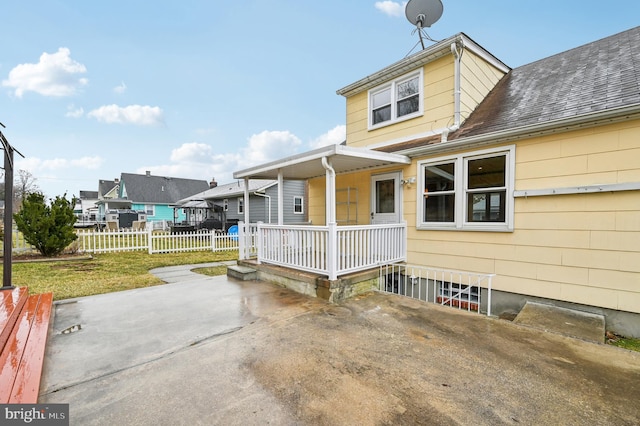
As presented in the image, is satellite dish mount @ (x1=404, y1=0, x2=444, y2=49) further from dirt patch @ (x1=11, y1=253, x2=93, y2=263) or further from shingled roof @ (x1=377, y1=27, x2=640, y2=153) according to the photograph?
dirt patch @ (x1=11, y1=253, x2=93, y2=263)

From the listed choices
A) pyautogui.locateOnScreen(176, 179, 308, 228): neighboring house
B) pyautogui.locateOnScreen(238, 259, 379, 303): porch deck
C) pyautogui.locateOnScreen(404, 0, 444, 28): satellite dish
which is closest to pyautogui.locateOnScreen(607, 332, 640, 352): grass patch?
pyautogui.locateOnScreen(238, 259, 379, 303): porch deck

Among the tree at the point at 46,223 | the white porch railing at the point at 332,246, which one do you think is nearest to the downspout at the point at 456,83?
the white porch railing at the point at 332,246

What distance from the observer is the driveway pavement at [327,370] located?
1995 millimetres

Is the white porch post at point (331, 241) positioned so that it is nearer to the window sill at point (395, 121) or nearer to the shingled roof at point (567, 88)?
the shingled roof at point (567, 88)

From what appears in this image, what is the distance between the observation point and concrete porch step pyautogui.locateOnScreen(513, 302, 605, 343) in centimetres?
339

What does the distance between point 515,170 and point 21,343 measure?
6802 millimetres

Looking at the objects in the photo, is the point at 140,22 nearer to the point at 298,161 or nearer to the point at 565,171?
the point at 298,161

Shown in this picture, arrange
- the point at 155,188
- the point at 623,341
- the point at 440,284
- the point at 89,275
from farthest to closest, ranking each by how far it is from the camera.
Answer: the point at 155,188, the point at 89,275, the point at 440,284, the point at 623,341

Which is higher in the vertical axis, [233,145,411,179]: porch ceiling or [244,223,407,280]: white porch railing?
[233,145,411,179]: porch ceiling

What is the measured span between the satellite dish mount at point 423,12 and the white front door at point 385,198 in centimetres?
393

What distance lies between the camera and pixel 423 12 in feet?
23.6

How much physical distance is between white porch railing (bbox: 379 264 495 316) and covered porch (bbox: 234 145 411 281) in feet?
1.15

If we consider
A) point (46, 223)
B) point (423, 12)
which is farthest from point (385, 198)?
point (46, 223)

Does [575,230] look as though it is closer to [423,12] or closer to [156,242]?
[423,12]
